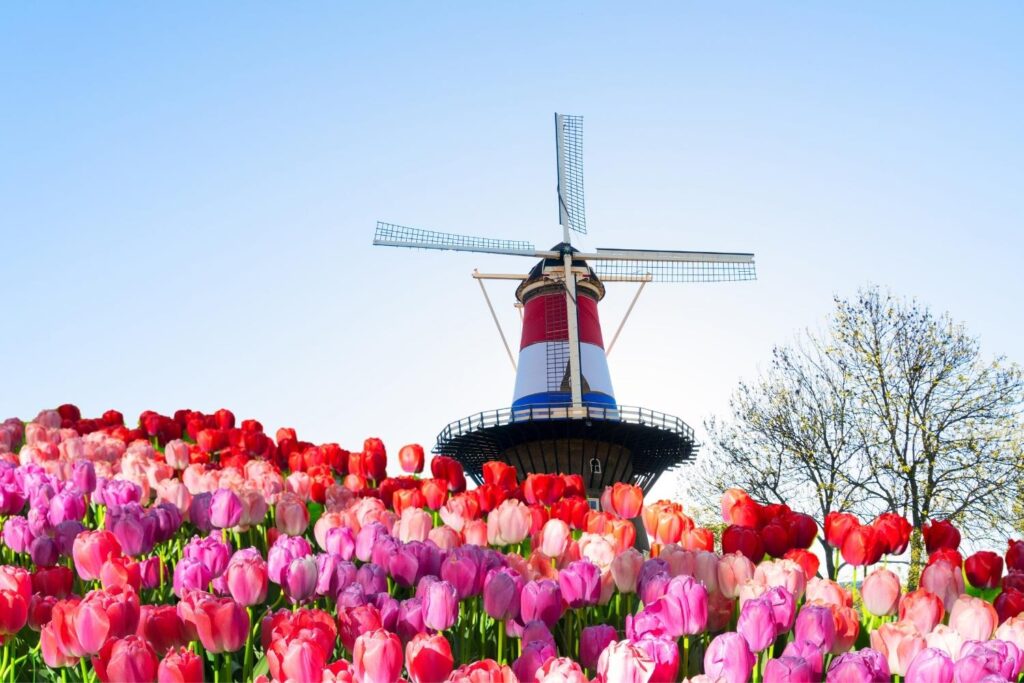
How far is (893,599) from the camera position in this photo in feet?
12.2

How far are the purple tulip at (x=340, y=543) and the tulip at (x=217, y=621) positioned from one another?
101 cm

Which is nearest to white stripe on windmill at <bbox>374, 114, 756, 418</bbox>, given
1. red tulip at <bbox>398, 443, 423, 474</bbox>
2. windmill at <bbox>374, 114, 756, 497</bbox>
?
windmill at <bbox>374, 114, 756, 497</bbox>

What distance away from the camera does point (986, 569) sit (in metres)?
4.48

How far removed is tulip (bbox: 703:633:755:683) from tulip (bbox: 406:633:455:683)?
2.44 ft

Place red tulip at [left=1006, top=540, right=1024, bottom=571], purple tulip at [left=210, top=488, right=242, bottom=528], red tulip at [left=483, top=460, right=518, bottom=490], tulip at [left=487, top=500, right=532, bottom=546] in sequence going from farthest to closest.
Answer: red tulip at [left=483, top=460, right=518, bottom=490], red tulip at [left=1006, top=540, right=1024, bottom=571], tulip at [left=487, top=500, right=532, bottom=546], purple tulip at [left=210, top=488, right=242, bottom=528]

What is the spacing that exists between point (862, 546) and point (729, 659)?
189 centimetres

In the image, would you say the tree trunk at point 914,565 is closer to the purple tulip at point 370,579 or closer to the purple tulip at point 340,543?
the purple tulip at point 340,543

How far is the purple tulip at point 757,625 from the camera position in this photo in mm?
3090

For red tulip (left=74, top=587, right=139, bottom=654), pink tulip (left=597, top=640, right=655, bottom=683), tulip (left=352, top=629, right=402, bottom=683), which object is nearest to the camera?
pink tulip (left=597, top=640, right=655, bottom=683)

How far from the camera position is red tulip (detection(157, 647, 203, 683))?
8.75 ft

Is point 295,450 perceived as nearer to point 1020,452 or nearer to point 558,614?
point 558,614

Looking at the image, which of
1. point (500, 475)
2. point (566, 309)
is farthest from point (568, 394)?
point (500, 475)

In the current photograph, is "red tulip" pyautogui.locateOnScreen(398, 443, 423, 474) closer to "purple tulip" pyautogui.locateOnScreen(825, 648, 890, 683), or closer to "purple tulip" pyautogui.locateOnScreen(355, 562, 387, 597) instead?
"purple tulip" pyautogui.locateOnScreen(355, 562, 387, 597)

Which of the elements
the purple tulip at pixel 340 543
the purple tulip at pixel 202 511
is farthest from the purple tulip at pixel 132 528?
the purple tulip at pixel 340 543
